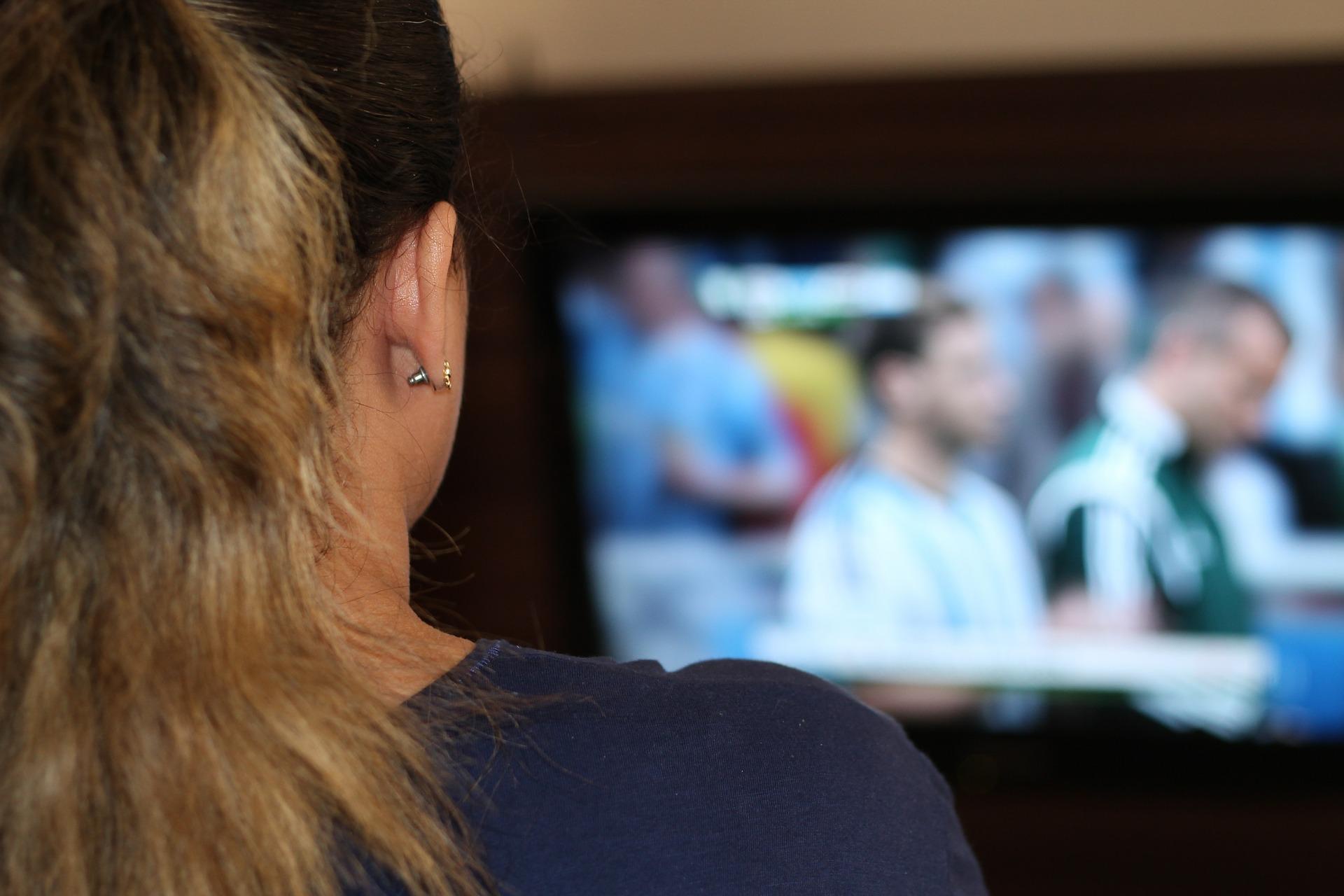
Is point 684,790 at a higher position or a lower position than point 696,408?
lower

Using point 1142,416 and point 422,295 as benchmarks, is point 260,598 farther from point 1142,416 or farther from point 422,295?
point 1142,416

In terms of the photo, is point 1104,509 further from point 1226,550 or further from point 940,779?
point 940,779

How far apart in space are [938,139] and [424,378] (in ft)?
4.84

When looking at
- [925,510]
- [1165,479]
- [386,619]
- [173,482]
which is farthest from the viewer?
[925,510]

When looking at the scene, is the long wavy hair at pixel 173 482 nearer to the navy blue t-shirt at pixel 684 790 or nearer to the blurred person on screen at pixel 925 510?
the navy blue t-shirt at pixel 684 790

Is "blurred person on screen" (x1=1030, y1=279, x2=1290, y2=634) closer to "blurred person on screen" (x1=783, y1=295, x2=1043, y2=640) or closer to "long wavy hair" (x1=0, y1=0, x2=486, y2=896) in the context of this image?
"blurred person on screen" (x1=783, y1=295, x2=1043, y2=640)

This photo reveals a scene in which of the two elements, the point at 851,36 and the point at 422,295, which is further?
the point at 851,36

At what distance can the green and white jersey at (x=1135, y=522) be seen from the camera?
1.95m

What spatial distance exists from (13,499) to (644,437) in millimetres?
1705

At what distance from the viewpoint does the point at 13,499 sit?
0.49 m

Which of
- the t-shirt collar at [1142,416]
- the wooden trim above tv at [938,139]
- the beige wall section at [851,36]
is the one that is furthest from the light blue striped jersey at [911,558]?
the beige wall section at [851,36]

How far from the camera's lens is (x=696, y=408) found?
7.04 ft

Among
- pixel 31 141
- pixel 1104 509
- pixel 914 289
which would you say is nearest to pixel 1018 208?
pixel 914 289

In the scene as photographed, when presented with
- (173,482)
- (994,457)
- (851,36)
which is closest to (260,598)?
(173,482)
